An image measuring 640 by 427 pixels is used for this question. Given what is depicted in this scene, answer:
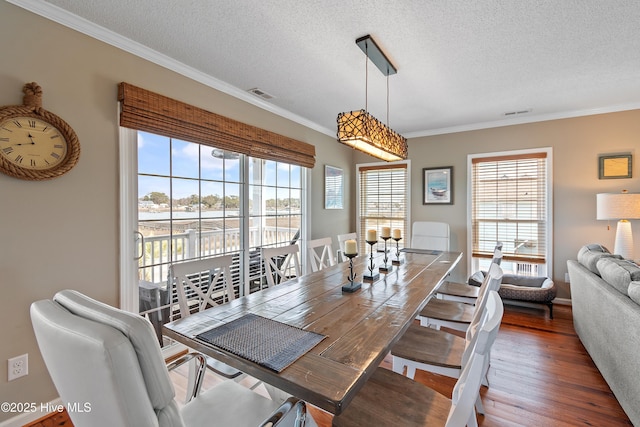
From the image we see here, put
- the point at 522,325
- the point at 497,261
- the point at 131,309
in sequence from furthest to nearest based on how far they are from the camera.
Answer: the point at 522,325
the point at 131,309
the point at 497,261

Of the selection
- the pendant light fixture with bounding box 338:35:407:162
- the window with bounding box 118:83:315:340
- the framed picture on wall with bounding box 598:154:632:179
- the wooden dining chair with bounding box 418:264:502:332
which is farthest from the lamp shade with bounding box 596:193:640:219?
the window with bounding box 118:83:315:340

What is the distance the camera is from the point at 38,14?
5.89ft

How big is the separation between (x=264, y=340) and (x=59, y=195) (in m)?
1.70

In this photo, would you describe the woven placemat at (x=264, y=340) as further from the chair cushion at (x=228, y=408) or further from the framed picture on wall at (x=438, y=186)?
the framed picture on wall at (x=438, y=186)

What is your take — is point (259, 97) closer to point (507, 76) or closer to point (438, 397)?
point (507, 76)

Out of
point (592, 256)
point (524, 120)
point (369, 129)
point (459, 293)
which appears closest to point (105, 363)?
point (369, 129)

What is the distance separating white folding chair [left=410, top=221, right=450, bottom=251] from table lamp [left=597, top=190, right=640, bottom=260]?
5.55ft

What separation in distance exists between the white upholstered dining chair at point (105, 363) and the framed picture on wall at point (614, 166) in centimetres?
488

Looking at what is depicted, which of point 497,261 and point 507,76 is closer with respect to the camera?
point 497,261

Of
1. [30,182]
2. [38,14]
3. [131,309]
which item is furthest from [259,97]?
[131,309]

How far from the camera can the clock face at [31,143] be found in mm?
1659

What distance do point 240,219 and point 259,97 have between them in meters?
1.36

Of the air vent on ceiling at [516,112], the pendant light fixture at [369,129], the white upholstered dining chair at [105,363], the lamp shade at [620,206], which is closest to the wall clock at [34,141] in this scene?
the white upholstered dining chair at [105,363]

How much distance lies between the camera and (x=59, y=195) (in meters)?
1.89
